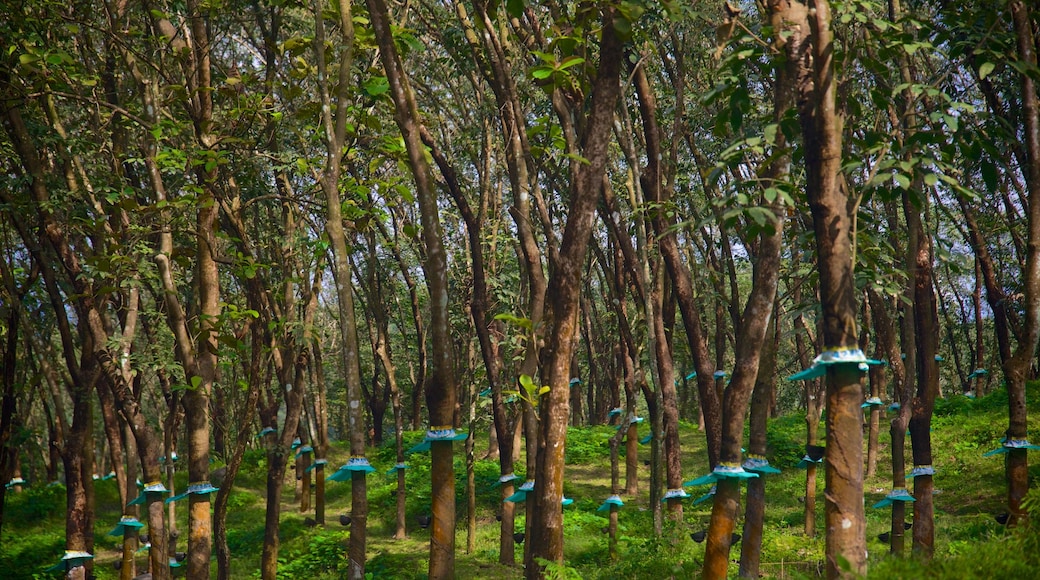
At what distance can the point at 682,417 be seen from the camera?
103ft

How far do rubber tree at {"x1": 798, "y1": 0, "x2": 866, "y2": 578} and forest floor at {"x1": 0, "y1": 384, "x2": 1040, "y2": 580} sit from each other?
1.73 m

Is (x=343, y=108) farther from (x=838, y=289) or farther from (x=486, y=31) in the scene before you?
(x=838, y=289)

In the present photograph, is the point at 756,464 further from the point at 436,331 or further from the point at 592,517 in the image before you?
the point at 592,517

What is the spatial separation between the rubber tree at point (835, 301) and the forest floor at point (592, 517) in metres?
1.73

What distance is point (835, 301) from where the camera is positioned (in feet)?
15.8

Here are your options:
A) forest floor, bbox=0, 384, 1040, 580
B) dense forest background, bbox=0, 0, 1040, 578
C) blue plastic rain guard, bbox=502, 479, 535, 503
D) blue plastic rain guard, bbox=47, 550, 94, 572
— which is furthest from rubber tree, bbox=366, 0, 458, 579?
blue plastic rain guard, bbox=47, 550, 94, 572

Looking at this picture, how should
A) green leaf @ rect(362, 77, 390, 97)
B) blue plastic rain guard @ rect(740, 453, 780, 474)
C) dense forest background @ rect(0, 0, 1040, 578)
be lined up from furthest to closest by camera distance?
blue plastic rain guard @ rect(740, 453, 780, 474)
green leaf @ rect(362, 77, 390, 97)
dense forest background @ rect(0, 0, 1040, 578)

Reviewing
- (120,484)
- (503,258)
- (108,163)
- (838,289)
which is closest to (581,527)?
(503,258)

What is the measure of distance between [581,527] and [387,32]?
10.9 metres

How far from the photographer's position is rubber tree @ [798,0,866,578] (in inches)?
186

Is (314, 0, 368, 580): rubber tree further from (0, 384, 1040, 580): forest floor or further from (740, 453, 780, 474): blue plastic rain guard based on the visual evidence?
(740, 453, 780, 474): blue plastic rain guard

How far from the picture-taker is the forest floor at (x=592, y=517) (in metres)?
11.6

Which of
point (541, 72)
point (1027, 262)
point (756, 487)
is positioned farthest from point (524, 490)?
point (541, 72)

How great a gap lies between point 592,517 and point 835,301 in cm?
1192
